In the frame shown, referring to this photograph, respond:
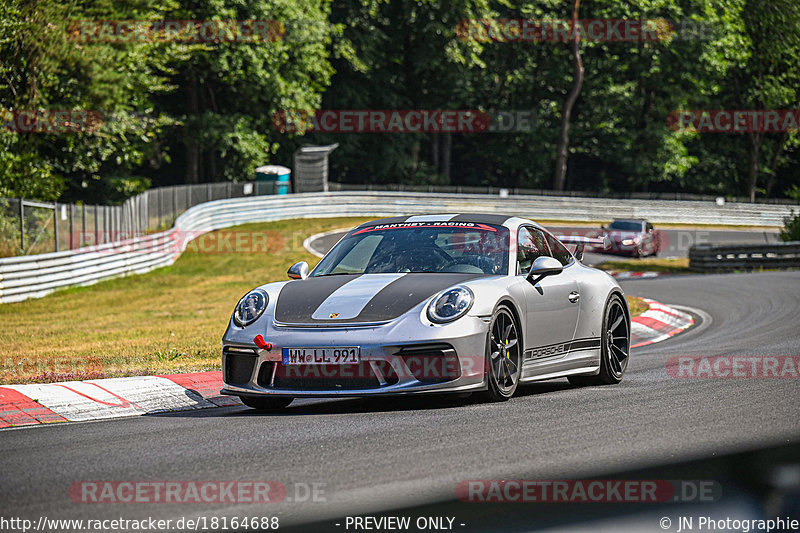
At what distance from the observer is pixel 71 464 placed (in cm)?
535

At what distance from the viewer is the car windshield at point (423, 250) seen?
323 inches

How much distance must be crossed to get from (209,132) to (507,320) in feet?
139

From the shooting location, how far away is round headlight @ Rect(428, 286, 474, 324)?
7.16 metres

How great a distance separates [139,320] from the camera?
18484 mm

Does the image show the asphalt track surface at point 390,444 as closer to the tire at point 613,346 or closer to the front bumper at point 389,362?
the front bumper at point 389,362
